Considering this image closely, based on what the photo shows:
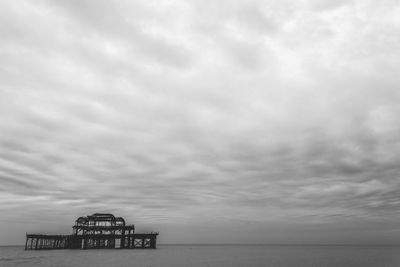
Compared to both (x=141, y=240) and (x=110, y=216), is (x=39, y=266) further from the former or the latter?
(x=141, y=240)

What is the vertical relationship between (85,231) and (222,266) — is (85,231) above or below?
above

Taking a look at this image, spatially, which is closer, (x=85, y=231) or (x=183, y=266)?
(x=183, y=266)

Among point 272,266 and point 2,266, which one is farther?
point 272,266

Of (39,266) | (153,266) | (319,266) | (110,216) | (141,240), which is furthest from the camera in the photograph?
(141,240)

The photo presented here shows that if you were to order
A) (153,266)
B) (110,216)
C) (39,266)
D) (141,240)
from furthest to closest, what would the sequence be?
(141,240) → (110,216) → (153,266) → (39,266)

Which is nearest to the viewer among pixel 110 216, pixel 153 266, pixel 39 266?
pixel 39 266

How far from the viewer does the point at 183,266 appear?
75.8 metres

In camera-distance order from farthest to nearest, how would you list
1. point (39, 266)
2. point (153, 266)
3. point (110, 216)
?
point (110, 216)
point (153, 266)
point (39, 266)

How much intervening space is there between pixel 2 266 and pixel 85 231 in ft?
168

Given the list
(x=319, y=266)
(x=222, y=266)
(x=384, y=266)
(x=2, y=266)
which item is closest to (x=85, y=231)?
(x=2, y=266)

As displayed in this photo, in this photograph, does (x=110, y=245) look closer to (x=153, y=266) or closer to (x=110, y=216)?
(x=110, y=216)

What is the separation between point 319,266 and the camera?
252 ft

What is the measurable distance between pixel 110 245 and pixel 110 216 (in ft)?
68.3

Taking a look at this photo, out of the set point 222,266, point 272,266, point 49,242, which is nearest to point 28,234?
point 49,242
